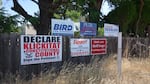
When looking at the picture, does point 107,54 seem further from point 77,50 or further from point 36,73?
point 36,73

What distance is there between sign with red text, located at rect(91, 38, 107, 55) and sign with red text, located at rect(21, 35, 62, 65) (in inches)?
114

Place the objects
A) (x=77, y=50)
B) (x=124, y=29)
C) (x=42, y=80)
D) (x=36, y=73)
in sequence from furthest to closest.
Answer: (x=124, y=29)
(x=77, y=50)
(x=36, y=73)
(x=42, y=80)

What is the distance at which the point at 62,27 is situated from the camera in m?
13.7

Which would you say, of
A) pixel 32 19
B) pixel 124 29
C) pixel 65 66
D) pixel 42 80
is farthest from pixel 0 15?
pixel 124 29

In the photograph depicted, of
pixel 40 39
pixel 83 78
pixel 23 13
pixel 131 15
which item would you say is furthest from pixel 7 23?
pixel 131 15

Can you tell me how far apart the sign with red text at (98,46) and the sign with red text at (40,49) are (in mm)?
2894

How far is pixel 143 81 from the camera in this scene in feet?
41.5

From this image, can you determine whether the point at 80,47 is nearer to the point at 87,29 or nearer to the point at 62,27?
the point at 87,29

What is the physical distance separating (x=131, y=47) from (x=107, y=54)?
182 inches

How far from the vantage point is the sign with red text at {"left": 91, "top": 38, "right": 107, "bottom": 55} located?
15.9 m

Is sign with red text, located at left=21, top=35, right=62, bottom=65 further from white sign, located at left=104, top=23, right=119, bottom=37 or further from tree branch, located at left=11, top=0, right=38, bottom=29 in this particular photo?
tree branch, located at left=11, top=0, right=38, bottom=29

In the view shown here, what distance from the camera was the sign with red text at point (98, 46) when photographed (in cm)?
1593

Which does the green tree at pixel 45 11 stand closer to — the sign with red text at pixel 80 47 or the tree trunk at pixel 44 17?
the tree trunk at pixel 44 17

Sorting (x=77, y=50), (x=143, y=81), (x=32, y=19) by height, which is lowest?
(x=143, y=81)
